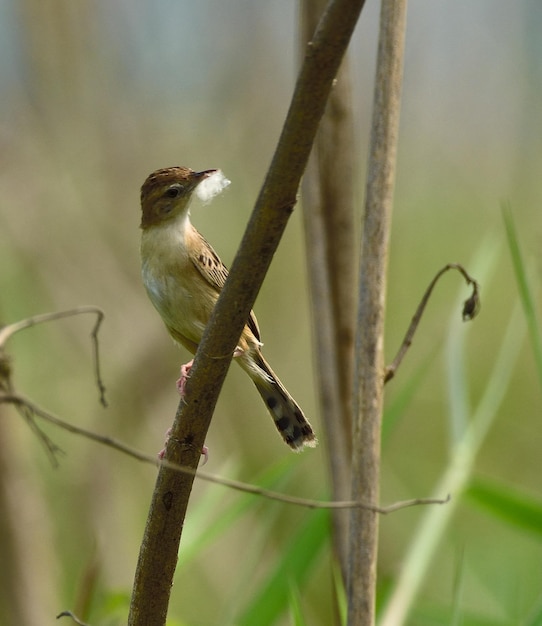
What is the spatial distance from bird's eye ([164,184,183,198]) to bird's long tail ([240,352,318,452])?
27.9 inches

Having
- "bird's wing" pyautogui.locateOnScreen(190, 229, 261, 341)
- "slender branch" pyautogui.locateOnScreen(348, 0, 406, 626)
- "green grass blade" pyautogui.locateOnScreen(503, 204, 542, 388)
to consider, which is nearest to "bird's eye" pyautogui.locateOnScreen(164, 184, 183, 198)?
"bird's wing" pyautogui.locateOnScreen(190, 229, 261, 341)

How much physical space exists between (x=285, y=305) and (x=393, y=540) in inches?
85.5

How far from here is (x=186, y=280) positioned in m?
3.28

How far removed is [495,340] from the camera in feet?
27.3

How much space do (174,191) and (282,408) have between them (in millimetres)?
937

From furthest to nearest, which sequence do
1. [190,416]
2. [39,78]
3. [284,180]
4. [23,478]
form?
[39,78], [23,478], [190,416], [284,180]

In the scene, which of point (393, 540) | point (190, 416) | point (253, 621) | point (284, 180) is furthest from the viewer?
point (393, 540)

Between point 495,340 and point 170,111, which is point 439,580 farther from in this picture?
point 170,111

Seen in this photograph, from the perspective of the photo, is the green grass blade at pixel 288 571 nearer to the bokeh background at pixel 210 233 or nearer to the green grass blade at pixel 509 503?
the green grass blade at pixel 509 503

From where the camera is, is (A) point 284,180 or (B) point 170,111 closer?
(A) point 284,180

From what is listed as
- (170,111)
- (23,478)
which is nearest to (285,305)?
(170,111)

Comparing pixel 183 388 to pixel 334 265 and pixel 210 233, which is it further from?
pixel 210 233

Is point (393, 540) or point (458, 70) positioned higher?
point (458, 70)

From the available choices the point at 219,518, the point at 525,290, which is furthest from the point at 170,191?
the point at 525,290
